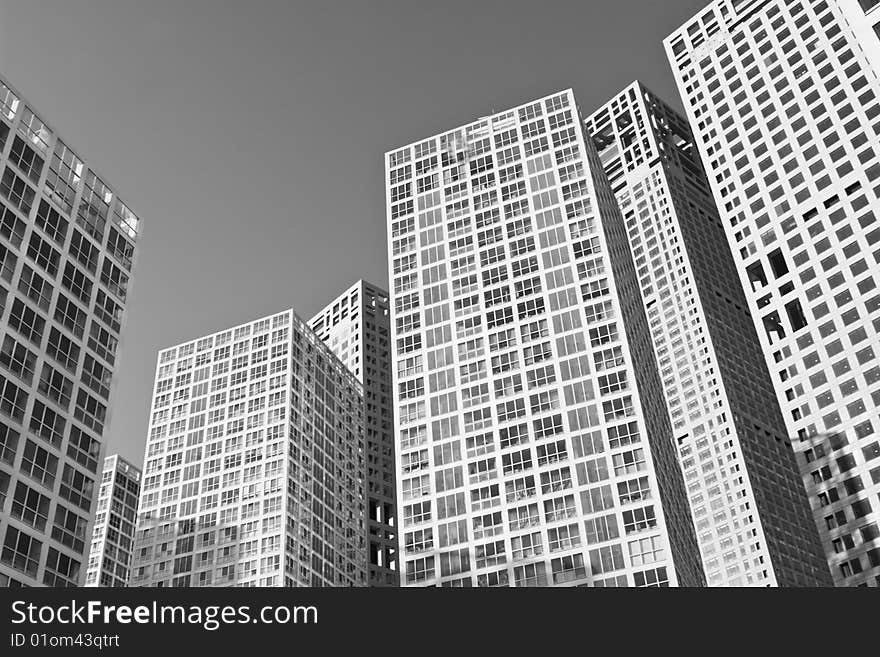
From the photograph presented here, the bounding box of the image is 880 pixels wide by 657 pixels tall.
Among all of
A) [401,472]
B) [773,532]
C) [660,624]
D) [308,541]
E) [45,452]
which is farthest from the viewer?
[773,532]

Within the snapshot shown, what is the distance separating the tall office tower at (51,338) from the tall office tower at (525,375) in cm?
4159

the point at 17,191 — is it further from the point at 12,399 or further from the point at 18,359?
the point at 12,399

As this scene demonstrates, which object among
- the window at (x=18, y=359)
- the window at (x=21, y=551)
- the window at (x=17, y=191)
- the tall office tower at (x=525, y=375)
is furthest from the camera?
the tall office tower at (x=525, y=375)

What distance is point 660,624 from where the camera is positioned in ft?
69.2

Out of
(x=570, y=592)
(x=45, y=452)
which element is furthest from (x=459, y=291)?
(x=570, y=592)

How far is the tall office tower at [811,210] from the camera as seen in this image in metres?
117

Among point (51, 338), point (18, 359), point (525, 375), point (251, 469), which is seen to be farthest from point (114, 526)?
point (18, 359)

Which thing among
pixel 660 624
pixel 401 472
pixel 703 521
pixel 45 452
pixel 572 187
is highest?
pixel 572 187

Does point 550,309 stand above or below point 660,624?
above

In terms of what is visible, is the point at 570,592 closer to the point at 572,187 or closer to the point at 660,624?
the point at 660,624

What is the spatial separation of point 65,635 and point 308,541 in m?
130

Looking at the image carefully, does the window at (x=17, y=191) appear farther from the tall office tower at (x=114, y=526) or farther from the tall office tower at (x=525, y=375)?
the tall office tower at (x=114, y=526)

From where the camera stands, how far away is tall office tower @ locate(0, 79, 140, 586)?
76938mm

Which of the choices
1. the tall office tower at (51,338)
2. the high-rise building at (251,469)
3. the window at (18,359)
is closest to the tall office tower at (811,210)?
the high-rise building at (251,469)
